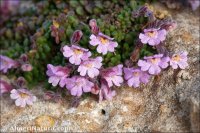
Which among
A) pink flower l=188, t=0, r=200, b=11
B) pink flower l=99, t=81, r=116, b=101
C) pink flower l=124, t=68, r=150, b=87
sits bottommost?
pink flower l=99, t=81, r=116, b=101

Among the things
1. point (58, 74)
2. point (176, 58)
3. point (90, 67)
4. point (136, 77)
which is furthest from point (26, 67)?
point (176, 58)

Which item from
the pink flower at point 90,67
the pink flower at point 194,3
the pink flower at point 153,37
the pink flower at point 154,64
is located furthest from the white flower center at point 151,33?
the pink flower at point 194,3

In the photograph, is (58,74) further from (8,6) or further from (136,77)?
(8,6)

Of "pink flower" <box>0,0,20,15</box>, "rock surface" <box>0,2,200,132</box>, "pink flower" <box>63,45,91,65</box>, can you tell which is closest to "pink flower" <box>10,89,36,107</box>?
A: "rock surface" <box>0,2,200,132</box>

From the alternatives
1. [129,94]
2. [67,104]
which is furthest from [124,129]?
[67,104]

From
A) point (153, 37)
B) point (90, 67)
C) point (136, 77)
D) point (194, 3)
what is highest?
point (194, 3)

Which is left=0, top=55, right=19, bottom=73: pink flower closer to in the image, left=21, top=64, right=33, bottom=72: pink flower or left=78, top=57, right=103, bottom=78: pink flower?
left=21, top=64, right=33, bottom=72: pink flower
